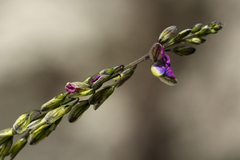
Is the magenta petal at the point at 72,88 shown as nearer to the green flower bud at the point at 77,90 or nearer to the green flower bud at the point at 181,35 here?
the green flower bud at the point at 77,90

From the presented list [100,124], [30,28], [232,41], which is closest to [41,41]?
[30,28]

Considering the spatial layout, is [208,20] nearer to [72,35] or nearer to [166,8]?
[166,8]

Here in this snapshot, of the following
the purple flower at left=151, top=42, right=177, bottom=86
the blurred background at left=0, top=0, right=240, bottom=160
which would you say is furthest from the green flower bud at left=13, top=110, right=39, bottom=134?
the blurred background at left=0, top=0, right=240, bottom=160

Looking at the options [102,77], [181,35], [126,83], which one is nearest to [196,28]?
[181,35]

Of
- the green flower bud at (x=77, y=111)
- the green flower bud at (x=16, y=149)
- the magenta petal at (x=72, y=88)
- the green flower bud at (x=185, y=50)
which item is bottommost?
the green flower bud at (x=16, y=149)

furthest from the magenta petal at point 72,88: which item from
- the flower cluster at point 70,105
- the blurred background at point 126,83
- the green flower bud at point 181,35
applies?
the blurred background at point 126,83

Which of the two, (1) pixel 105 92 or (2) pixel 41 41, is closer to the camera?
(1) pixel 105 92
